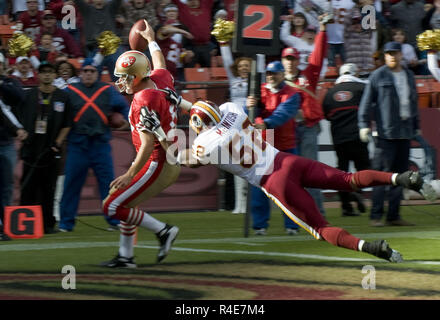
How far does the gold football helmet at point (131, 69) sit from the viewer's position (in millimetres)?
7965

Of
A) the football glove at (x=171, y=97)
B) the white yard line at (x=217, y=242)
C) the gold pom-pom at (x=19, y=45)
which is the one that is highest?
the gold pom-pom at (x=19, y=45)

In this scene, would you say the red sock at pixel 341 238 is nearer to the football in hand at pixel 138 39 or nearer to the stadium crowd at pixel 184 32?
the football in hand at pixel 138 39

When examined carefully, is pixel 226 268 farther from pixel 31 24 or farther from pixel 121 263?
pixel 31 24

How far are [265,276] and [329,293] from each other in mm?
902

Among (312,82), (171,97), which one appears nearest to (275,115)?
(312,82)

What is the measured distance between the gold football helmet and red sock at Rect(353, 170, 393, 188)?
211cm

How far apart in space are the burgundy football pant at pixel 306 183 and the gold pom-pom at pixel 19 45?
21.5 feet

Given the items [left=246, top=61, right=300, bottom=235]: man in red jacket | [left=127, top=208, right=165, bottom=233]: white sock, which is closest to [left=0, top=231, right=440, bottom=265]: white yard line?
[left=246, top=61, right=300, bottom=235]: man in red jacket

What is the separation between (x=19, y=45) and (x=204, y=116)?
6.31m

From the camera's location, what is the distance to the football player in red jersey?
7.72 meters

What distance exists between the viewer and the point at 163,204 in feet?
43.7

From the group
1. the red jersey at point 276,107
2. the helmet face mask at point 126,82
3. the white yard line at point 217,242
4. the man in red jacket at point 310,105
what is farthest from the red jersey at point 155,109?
the man in red jacket at point 310,105
